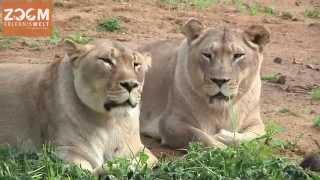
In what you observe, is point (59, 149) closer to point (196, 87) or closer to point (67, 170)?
point (67, 170)

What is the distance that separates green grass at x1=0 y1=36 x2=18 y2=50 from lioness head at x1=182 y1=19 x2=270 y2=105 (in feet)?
10.0

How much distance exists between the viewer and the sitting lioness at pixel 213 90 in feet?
22.1

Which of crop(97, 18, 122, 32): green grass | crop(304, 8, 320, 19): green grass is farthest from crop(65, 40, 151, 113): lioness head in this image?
crop(304, 8, 320, 19): green grass

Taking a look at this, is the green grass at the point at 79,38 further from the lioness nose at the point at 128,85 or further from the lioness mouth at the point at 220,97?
the lioness nose at the point at 128,85

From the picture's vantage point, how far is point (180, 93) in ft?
23.4

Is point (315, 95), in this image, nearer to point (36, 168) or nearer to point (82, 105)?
point (82, 105)

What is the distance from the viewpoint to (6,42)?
9859 millimetres

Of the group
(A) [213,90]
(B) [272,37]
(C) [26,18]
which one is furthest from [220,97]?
(B) [272,37]

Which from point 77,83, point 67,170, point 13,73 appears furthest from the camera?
point 13,73

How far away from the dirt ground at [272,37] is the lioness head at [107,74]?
52.2 inches

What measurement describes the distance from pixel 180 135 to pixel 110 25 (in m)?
4.11

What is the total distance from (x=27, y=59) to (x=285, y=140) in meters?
2.97

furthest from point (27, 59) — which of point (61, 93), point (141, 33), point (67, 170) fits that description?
point (67, 170)

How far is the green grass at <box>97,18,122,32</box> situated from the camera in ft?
35.7
